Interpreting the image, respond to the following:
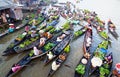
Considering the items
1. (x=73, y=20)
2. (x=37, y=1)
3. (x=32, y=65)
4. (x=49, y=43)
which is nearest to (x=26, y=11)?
(x=37, y=1)

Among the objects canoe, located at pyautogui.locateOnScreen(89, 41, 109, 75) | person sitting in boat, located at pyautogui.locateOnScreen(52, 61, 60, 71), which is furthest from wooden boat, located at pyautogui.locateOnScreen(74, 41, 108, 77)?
person sitting in boat, located at pyautogui.locateOnScreen(52, 61, 60, 71)

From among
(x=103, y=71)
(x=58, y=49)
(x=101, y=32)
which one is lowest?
(x=103, y=71)

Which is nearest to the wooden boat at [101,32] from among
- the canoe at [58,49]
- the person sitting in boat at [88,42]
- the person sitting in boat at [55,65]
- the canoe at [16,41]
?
the person sitting in boat at [88,42]

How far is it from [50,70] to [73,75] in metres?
2.02

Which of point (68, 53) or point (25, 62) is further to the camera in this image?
point (68, 53)

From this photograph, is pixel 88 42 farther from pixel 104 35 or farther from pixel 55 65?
pixel 55 65

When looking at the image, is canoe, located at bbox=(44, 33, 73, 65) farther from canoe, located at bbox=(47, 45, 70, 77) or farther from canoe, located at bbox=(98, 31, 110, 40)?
canoe, located at bbox=(98, 31, 110, 40)

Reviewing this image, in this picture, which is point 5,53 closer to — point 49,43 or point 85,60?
point 49,43

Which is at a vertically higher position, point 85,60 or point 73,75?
point 85,60

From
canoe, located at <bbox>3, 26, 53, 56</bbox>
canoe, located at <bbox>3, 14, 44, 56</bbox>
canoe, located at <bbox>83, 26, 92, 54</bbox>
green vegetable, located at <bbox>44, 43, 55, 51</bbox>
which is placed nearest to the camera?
canoe, located at <bbox>3, 26, 53, 56</bbox>

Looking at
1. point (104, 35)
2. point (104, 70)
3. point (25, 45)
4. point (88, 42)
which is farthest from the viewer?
point (104, 35)

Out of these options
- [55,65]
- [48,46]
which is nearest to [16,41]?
[48,46]

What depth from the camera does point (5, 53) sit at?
49.0 feet

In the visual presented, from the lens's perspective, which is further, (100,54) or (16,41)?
(16,41)
